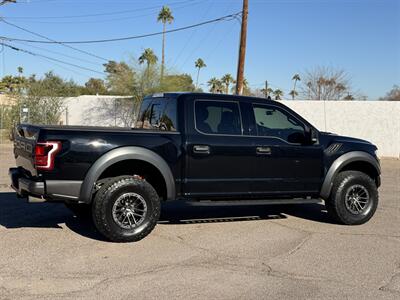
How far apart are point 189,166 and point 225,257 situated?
1.40 m

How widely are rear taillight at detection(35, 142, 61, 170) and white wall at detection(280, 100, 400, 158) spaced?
1663cm

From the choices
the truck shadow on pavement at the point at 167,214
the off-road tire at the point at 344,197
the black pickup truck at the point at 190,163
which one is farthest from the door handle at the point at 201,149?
the off-road tire at the point at 344,197

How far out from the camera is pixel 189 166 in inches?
258

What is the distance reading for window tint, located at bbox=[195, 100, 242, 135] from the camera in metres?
6.81

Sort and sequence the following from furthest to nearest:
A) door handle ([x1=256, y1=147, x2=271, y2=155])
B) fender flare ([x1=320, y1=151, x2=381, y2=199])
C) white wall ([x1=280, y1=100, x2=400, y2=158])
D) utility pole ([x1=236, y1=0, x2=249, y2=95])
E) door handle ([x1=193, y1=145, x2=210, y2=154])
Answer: utility pole ([x1=236, y1=0, x2=249, y2=95]), white wall ([x1=280, y1=100, x2=400, y2=158]), fender flare ([x1=320, y1=151, x2=381, y2=199]), door handle ([x1=256, y1=147, x2=271, y2=155]), door handle ([x1=193, y1=145, x2=210, y2=154])

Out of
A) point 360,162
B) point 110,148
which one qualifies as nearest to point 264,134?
point 360,162

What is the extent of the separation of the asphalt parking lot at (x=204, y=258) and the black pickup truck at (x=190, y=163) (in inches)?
17.3

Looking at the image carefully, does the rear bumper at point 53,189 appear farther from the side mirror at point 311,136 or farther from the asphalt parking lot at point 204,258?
the side mirror at point 311,136

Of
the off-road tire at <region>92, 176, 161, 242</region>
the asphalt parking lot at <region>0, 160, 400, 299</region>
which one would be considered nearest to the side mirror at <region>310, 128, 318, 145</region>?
the asphalt parking lot at <region>0, 160, 400, 299</region>

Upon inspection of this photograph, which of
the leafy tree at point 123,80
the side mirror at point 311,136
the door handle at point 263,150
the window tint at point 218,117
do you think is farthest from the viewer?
the leafy tree at point 123,80

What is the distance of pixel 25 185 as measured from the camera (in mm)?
6066

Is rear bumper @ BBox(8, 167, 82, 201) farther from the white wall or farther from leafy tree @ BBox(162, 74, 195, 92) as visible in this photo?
leafy tree @ BBox(162, 74, 195, 92)

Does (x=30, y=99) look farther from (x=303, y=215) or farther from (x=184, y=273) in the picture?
(x=184, y=273)

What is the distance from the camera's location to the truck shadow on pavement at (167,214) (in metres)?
7.12
